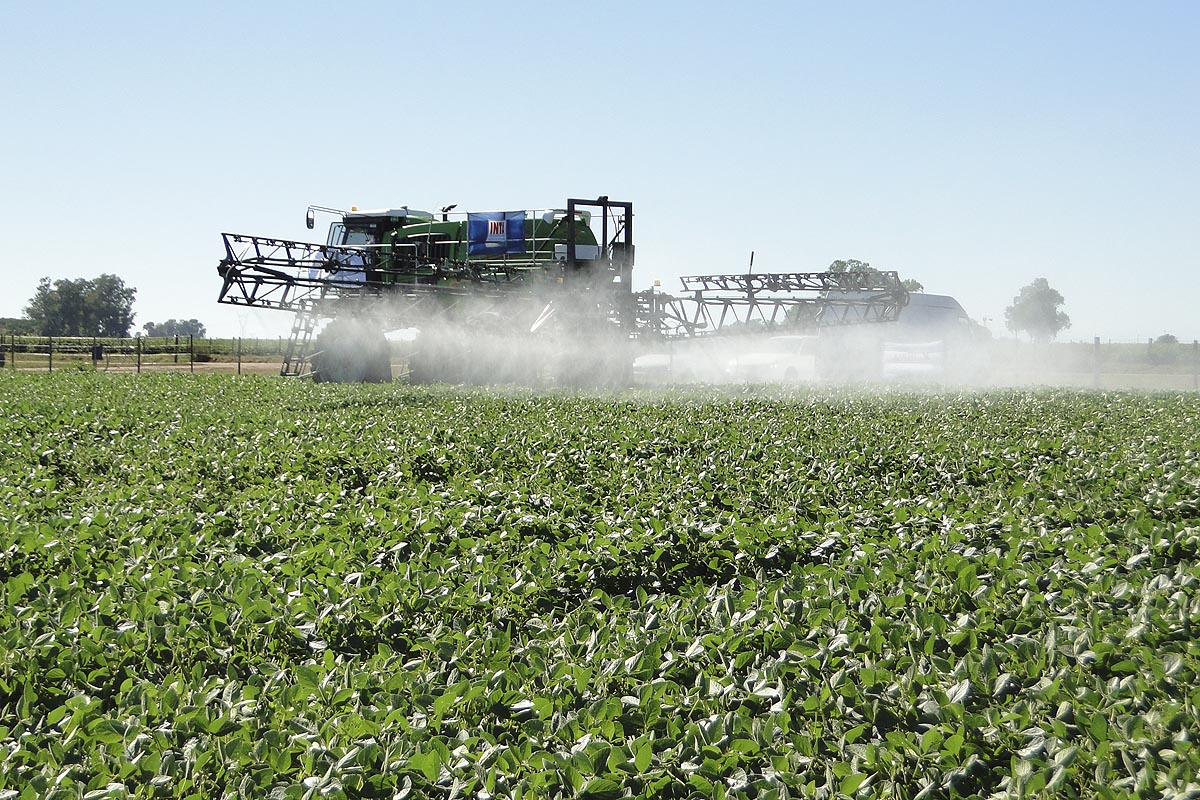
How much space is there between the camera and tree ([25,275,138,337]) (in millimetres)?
118500

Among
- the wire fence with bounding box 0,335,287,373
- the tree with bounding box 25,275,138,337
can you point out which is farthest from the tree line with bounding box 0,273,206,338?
the wire fence with bounding box 0,335,287,373

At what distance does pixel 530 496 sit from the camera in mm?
7473

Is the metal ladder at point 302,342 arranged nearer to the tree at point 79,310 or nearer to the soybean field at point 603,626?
the soybean field at point 603,626

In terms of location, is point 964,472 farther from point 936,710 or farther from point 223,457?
point 223,457

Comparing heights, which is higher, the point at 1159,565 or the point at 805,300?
the point at 805,300

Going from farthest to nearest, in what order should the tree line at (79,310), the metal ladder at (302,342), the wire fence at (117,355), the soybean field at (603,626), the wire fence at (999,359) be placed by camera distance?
the tree line at (79,310) < the wire fence at (117,355) < the wire fence at (999,359) < the metal ladder at (302,342) < the soybean field at (603,626)

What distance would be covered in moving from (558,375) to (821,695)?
21.1m

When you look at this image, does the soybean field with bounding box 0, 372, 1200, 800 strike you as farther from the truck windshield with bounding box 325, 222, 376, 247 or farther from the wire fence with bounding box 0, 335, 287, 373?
the wire fence with bounding box 0, 335, 287, 373

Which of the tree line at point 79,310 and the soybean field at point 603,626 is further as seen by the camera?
the tree line at point 79,310

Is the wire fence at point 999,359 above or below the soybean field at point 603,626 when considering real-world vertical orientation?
above

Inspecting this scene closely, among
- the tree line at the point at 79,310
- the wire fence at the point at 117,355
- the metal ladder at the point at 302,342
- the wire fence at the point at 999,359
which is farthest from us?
the tree line at the point at 79,310

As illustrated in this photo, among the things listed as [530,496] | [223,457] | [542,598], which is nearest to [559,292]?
[223,457]

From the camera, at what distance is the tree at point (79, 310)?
118m


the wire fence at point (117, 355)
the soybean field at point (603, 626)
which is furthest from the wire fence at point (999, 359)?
the soybean field at point (603, 626)
